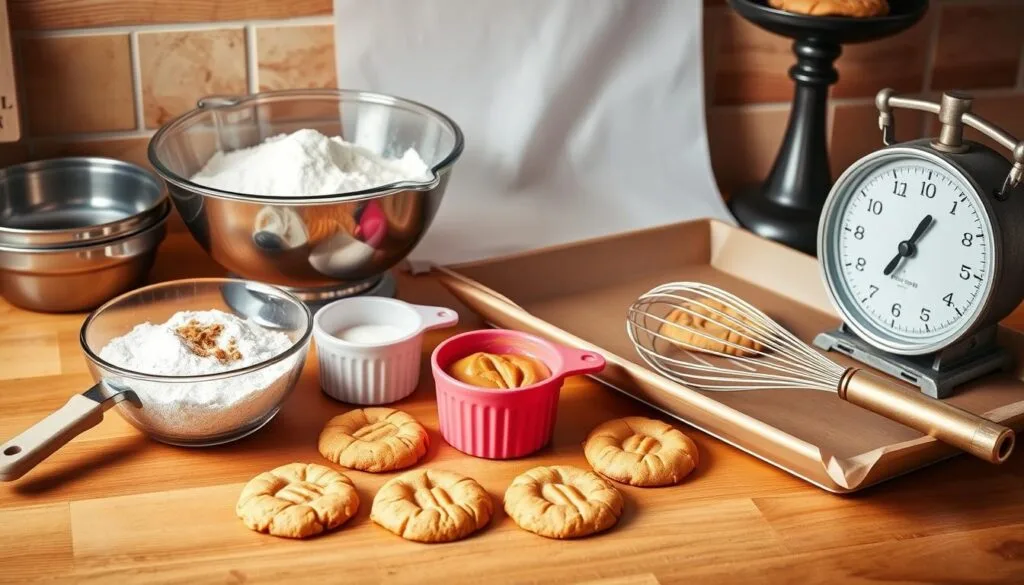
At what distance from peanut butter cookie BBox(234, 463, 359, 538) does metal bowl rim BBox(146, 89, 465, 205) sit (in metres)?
0.24

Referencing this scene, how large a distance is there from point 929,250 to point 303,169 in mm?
526

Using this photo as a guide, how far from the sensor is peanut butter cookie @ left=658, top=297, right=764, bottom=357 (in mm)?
986

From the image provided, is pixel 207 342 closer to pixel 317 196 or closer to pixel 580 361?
pixel 317 196

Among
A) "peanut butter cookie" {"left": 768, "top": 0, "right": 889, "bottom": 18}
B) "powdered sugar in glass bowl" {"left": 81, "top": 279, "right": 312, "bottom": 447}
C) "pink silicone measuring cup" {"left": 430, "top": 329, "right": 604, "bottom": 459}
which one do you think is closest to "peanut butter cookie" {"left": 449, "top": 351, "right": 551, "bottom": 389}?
"pink silicone measuring cup" {"left": 430, "top": 329, "right": 604, "bottom": 459}

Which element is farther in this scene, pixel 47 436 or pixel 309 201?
pixel 309 201

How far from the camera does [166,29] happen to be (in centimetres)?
116

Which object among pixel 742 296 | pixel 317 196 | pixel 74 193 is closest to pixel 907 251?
pixel 742 296

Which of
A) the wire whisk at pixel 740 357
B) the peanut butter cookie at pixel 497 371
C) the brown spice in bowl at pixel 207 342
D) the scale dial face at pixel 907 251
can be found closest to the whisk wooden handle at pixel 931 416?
the wire whisk at pixel 740 357

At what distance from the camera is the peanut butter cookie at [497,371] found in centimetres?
86

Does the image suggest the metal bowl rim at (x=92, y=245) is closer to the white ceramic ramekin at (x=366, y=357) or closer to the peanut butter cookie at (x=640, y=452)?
the white ceramic ramekin at (x=366, y=357)

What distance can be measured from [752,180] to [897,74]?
213mm

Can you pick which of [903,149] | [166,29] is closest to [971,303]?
[903,149]

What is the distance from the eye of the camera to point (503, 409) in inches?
32.6

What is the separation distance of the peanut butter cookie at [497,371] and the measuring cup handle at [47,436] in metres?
0.26
